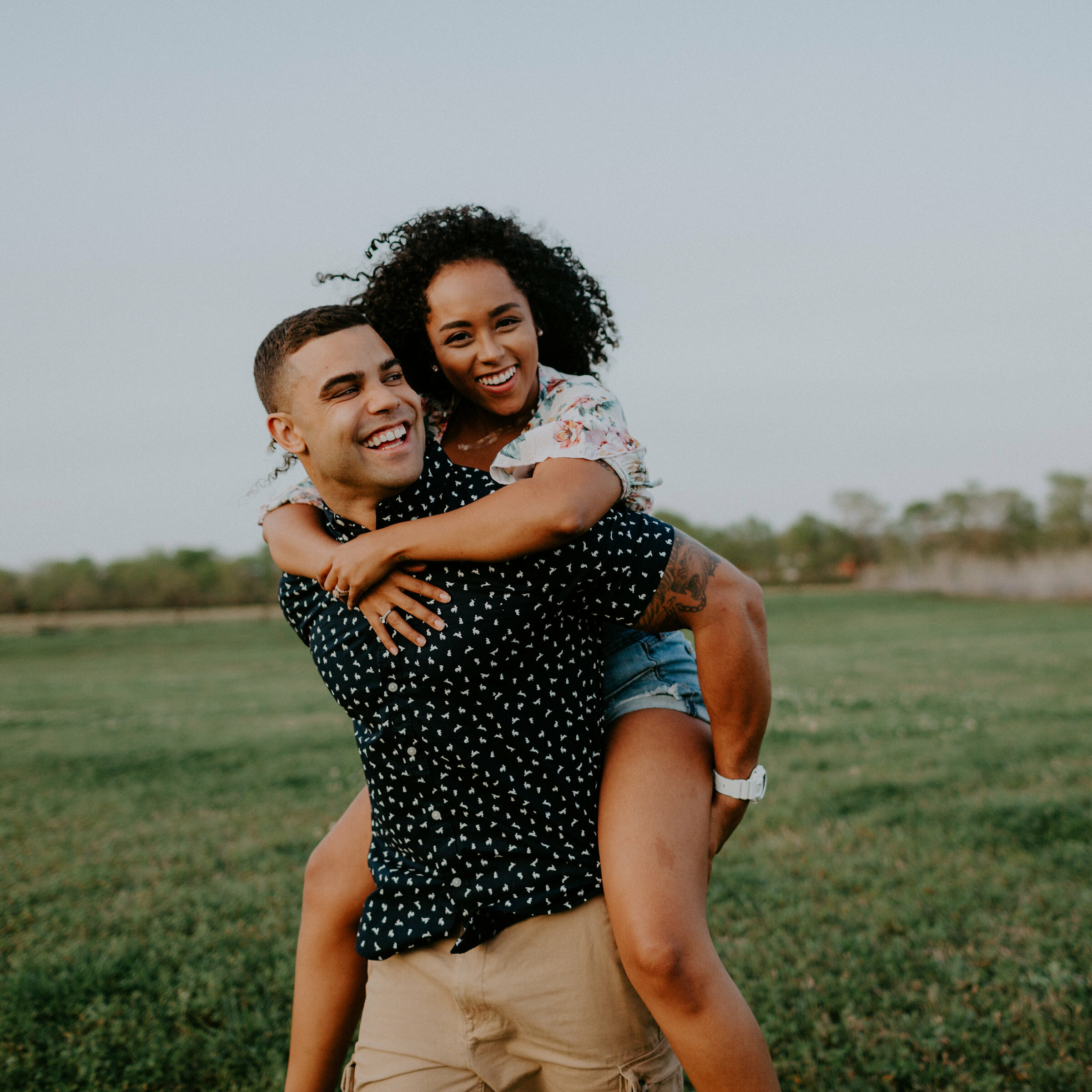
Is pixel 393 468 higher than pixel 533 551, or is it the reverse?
pixel 393 468

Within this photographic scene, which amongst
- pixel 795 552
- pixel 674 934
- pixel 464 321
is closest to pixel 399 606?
pixel 674 934

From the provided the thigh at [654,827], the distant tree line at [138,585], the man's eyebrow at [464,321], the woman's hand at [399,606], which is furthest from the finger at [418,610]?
the distant tree line at [138,585]

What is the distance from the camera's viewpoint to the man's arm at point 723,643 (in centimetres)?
219

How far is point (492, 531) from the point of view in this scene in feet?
6.82

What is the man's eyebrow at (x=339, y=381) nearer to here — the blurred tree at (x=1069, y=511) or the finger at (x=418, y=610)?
the finger at (x=418, y=610)

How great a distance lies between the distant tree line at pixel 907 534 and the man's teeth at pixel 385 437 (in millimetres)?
45895

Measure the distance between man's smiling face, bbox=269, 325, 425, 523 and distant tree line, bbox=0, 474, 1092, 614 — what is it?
44.5 meters

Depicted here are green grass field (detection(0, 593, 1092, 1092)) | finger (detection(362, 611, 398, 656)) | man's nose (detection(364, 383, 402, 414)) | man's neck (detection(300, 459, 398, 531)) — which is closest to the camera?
finger (detection(362, 611, 398, 656))

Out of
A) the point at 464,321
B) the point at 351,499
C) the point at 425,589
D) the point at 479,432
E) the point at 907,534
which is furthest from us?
the point at 907,534

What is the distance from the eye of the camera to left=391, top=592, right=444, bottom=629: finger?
209cm

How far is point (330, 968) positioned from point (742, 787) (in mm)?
1240

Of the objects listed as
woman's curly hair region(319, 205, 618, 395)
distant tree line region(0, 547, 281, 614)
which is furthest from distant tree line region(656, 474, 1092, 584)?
woman's curly hair region(319, 205, 618, 395)

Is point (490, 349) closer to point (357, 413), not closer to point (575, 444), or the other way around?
point (575, 444)

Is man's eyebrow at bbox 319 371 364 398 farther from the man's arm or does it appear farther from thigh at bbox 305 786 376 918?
thigh at bbox 305 786 376 918
